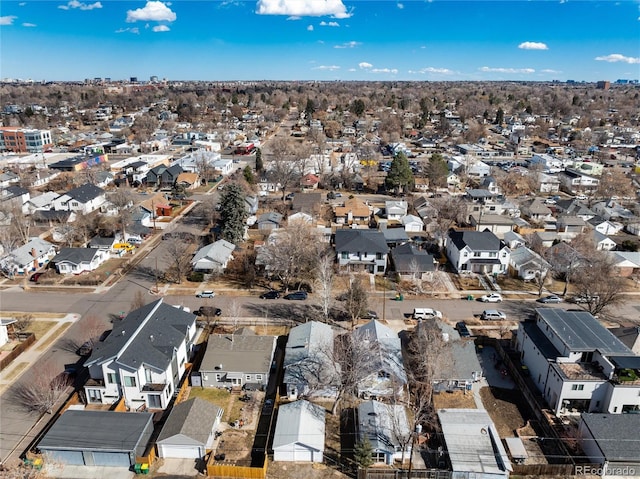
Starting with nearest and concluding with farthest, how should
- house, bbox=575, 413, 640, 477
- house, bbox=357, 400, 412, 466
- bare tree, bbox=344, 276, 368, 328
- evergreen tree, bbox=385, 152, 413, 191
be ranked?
house, bbox=575, 413, 640, 477, house, bbox=357, 400, 412, 466, bare tree, bbox=344, 276, 368, 328, evergreen tree, bbox=385, 152, 413, 191

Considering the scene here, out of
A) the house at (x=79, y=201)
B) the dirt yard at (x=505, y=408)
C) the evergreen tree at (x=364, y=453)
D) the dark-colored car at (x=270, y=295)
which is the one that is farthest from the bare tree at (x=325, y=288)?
the house at (x=79, y=201)

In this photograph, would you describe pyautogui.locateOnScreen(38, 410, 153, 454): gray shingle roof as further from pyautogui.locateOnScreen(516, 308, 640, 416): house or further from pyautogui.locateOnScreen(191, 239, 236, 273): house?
pyautogui.locateOnScreen(516, 308, 640, 416): house

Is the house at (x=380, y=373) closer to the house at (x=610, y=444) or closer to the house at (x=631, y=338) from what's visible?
the house at (x=610, y=444)

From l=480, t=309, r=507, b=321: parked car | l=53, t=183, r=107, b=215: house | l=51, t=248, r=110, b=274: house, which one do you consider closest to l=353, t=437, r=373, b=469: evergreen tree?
l=480, t=309, r=507, b=321: parked car

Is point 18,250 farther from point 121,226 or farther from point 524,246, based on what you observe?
point 524,246

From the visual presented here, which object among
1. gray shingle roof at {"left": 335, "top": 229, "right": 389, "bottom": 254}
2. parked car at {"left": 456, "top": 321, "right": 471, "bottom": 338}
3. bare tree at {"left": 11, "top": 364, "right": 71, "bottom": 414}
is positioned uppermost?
gray shingle roof at {"left": 335, "top": 229, "right": 389, "bottom": 254}

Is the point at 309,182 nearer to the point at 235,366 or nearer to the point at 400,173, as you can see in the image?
the point at 400,173
